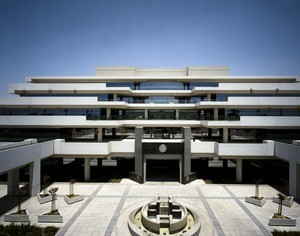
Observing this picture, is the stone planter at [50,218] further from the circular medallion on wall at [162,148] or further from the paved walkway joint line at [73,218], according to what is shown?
the circular medallion on wall at [162,148]

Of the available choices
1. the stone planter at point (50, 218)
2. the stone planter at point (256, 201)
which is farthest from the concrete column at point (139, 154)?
the stone planter at point (256, 201)

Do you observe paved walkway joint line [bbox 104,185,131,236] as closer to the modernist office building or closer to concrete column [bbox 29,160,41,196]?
the modernist office building

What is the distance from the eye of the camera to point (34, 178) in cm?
2428

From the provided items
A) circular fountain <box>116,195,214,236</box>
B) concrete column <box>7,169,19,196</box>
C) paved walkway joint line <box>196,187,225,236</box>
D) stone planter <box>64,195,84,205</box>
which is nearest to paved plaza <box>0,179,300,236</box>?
paved walkway joint line <box>196,187,225,236</box>

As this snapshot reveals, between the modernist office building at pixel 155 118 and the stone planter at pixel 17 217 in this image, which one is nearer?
the stone planter at pixel 17 217

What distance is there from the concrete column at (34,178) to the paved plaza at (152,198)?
1.13 m

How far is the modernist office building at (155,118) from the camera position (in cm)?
2775

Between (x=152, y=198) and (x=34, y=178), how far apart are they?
50.4 ft

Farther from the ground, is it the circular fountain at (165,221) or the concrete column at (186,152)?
the concrete column at (186,152)

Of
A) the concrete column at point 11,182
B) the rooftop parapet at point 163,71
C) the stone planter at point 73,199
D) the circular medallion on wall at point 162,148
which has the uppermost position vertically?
the rooftop parapet at point 163,71

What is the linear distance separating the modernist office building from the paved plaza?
2.78 metres

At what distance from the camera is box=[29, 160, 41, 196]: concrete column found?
2414 cm

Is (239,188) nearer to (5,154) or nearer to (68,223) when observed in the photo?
(68,223)

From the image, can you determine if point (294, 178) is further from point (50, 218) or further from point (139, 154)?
point (50, 218)
